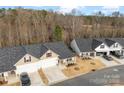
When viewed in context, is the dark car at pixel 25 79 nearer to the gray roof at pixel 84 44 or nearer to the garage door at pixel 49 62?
the garage door at pixel 49 62

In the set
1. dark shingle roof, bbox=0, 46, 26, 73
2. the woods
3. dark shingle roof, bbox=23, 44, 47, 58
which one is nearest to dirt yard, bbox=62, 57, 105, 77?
the woods

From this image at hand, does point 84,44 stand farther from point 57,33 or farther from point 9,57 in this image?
point 9,57

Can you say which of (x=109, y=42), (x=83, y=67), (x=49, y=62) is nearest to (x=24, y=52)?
(x=49, y=62)

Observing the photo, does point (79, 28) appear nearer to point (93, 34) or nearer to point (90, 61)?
point (93, 34)

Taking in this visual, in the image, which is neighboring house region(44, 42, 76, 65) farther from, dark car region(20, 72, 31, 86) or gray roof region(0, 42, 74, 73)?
dark car region(20, 72, 31, 86)
